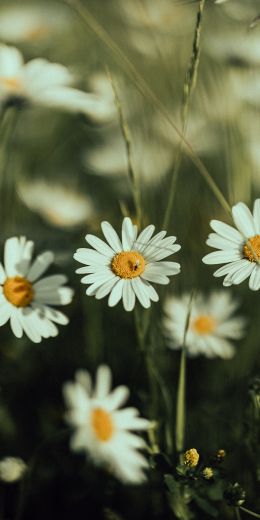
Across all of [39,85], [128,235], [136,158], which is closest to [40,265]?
Result: [128,235]

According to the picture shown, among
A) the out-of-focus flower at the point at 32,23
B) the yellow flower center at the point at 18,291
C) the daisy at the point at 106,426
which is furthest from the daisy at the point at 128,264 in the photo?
the out-of-focus flower at the point at 32,23

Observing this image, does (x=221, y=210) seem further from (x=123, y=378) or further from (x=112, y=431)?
(x=112, y=431)

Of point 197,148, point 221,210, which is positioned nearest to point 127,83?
point 197,148

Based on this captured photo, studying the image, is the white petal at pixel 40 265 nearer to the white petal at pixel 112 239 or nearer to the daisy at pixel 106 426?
the white petal at pixel 112 239

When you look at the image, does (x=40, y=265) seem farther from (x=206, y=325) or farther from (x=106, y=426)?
(x=206, y=325)

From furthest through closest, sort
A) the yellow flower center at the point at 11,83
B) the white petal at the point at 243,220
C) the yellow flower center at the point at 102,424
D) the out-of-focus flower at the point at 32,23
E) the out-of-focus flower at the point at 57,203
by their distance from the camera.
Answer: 1. the out-of-focus flower at the point at 32,23
2. the out-of-focus flower at the point at 57,203
3. the yellow flower center at the point at 11,83
4. the yellow flower center at the point at 102,424
5. the white petal at the point at 243,220
